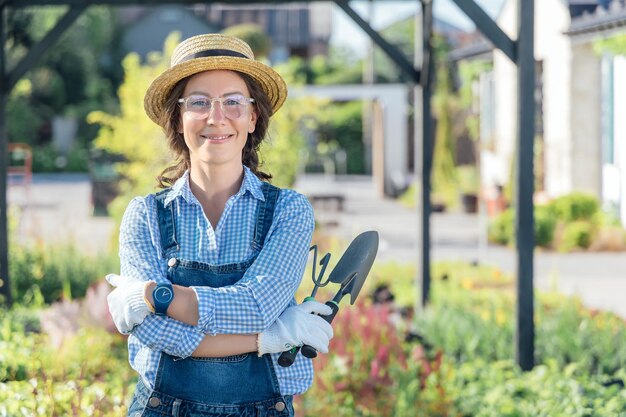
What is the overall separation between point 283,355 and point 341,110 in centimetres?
3301

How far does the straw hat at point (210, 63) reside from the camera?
8.67 feet

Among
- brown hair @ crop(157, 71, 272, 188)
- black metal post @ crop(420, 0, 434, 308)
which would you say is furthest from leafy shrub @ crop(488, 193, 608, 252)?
brown hair @ crop(157, 71, 272, 188)

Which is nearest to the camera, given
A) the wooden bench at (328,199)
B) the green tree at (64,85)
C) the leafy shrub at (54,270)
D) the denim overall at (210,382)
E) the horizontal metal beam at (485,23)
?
the denim overall at (210,382)

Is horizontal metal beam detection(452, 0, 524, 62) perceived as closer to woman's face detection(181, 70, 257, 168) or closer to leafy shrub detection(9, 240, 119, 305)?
woman's face detection(181, 70, 257, 168)

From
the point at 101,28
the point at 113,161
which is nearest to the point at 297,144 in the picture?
the point at 113,161

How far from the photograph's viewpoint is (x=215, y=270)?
263 centimetres

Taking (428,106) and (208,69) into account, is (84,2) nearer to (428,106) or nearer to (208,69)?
(428,106)

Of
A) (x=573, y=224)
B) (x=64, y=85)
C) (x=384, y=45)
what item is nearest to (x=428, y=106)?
(x=384, y=45)

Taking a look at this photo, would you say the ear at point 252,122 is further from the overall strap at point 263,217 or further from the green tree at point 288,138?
the green tree at point 288,138

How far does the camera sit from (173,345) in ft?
8.29

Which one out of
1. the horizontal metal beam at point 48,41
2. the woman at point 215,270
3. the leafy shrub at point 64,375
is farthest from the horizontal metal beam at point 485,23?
the woman at point 215,270

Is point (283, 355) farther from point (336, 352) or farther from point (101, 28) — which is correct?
point (101, 28)

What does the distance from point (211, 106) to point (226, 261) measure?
354 millimetres

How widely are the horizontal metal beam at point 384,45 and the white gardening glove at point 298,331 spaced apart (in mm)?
5046
